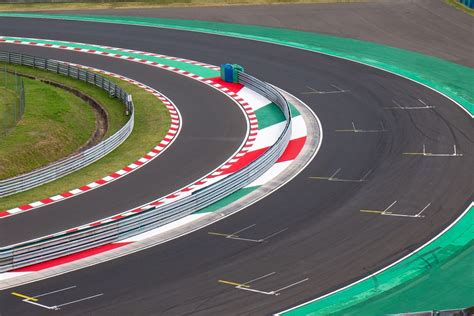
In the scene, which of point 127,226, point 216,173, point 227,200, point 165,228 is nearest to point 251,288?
point 165,228

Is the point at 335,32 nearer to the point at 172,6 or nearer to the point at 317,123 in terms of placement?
the point at 172,6

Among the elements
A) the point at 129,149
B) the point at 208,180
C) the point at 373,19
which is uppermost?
the point at 373,19

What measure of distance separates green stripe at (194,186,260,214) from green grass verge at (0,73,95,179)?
11868mm

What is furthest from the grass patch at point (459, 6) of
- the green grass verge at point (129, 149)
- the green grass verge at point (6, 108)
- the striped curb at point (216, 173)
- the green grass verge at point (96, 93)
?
the green grass verge at point (6, 108)

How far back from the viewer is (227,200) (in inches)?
1608

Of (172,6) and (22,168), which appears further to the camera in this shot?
(172,6)

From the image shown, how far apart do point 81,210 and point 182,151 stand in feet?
30.4

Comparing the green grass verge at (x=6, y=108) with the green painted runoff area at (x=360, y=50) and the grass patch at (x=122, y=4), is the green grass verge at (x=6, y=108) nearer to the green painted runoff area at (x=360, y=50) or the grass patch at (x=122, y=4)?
the green painted runoff area at (x=360, y=50)

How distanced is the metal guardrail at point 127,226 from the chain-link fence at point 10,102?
15418 millimetres

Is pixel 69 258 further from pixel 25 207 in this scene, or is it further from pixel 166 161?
pixel 166 161

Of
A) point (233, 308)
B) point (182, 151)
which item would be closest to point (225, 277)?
point (233, 308)

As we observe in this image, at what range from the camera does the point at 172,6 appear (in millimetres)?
82750

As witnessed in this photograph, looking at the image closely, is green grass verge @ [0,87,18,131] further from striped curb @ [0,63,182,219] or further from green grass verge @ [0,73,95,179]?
striped curb @ [0,63,182,219]

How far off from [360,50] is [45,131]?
27.9m
